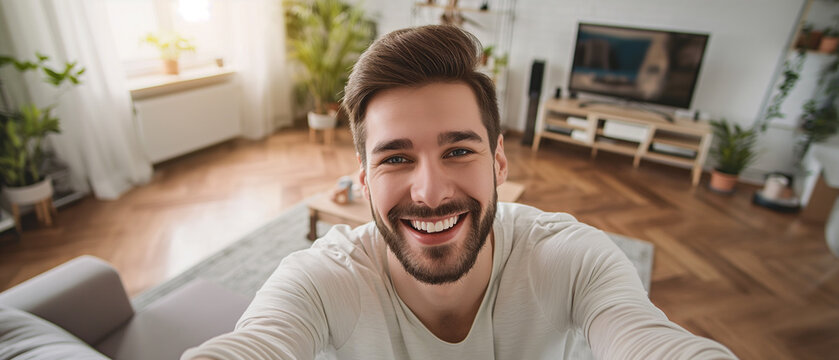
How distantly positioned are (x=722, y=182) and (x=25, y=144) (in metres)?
4.98

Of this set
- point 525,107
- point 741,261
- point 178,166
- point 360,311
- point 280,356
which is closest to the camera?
point 280,356

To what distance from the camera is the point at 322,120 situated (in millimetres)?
4098

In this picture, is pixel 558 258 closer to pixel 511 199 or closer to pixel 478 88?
pixel 478 88

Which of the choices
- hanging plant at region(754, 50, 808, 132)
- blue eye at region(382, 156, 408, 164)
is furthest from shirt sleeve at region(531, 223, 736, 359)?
hanging plant at region(754, 50, 808, 132)

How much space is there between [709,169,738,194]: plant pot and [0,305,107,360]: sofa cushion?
4.14 meters

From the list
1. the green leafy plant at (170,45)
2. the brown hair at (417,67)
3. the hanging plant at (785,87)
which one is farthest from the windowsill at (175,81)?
the hanging plant at (785,87)

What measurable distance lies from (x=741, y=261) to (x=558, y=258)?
2.29 m

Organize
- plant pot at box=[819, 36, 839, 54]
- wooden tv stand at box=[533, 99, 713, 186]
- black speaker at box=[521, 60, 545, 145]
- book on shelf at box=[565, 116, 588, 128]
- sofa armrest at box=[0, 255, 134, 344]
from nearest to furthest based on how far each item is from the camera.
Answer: sofa armrest at box=[0, 255, 134, 344], plant pot at box=[819, 36, 839, 54], wooden tv stand at box=[533, 99, 713, 186], book on shelf at box=[565, 116, 588, 128], black speaker at box=[521, 60, 545, 145]

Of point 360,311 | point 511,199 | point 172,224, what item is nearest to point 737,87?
point 511,199

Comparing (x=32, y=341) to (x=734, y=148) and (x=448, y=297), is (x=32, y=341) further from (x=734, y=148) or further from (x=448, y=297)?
(x=734, y=148)

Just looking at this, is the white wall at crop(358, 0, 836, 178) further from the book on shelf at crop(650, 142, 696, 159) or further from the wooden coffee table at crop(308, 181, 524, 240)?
the wooden coffee table at crop(308, 181, 524, 240)

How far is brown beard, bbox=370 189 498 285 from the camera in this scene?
2.86 feet

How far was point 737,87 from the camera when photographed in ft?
11.7

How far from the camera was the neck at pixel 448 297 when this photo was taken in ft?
3.01
